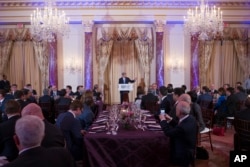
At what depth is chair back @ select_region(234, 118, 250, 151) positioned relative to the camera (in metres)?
5.02

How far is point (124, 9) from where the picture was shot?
13906 mm

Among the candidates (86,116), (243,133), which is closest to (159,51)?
(86,116)

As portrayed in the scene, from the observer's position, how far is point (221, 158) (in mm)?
6473

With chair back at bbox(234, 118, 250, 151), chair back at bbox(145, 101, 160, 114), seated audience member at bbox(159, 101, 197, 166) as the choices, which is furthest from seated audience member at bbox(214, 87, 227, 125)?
seated audience member at bbox(159, 101, 197, 166)

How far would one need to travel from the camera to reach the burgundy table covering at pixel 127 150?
466cm

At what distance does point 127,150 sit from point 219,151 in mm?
3177

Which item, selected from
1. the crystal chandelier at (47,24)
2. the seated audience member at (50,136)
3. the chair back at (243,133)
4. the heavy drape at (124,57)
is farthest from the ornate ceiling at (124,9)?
the seated audience member at (50,136)

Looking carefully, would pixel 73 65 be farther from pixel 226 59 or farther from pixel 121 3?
pixel 226 59

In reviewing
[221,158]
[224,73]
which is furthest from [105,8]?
[221,158]

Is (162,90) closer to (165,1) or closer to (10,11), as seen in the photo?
(165,1)

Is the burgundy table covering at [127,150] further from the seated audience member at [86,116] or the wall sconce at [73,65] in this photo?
the wall sconce at [73,65]

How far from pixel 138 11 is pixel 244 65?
5.25 m

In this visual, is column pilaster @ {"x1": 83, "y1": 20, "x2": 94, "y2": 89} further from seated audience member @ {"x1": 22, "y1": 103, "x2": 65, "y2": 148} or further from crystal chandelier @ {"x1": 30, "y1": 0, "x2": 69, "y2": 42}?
seated audience member @ {"x1": 22, "y1": 103, "x2": 65, "y2": 148}

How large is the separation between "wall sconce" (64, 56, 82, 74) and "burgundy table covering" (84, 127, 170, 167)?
9.84 meters
